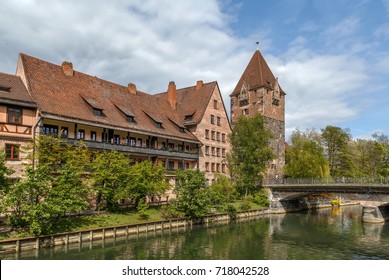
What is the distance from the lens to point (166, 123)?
174 feet

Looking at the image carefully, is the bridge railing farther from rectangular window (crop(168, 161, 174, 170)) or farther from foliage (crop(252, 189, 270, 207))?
rectangular window (crop(168, 161, 174, 170))

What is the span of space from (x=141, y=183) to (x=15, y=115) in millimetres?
13702

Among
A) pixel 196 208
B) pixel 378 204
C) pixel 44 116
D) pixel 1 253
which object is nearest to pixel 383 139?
pixel 378 204

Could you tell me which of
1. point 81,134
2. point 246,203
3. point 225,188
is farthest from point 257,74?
point 81,134

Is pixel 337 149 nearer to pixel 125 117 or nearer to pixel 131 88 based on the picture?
pixel 131 88

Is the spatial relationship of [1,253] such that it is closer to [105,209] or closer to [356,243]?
[105,209]

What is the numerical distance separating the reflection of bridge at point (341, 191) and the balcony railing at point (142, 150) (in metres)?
15.4

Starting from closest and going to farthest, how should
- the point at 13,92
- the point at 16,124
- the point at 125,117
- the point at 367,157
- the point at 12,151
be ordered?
the point at 12,151 → the point at 16,124 → the point at 13,92 → the point at 125,117 → the point at 367,157

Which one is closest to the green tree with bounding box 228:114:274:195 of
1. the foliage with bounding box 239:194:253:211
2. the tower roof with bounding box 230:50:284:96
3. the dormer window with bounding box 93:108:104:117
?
the foliage with bounding box 239:194:253:211

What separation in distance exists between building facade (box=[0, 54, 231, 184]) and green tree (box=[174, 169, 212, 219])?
20.2ft

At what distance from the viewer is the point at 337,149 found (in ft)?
266

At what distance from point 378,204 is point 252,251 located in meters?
26.2

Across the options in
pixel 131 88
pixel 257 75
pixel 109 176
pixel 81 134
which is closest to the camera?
pixel 109 176

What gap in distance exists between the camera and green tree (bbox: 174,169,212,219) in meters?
40.0
